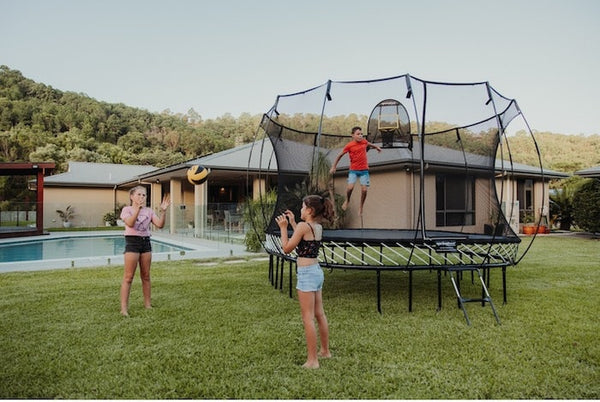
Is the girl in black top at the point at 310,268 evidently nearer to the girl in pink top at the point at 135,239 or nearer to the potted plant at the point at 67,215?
the girl in pink top at the point at 135,239

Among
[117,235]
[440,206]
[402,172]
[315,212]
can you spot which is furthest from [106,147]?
[315,212]

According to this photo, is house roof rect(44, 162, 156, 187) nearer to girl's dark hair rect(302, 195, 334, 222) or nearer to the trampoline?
the trampoline

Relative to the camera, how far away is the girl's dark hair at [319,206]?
10.1ft

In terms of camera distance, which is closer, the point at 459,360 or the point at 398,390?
the point at 398,390

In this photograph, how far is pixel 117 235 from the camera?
16.6 m

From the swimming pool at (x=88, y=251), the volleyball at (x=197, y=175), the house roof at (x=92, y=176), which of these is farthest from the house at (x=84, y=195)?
the volleyball at (x=197, y=175)

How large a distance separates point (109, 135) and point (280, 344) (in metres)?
39.3

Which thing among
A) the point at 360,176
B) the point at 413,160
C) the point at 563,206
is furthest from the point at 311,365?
the point at 563,206

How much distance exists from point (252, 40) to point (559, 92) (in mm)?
11854

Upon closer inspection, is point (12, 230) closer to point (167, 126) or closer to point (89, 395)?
point (89, 395)

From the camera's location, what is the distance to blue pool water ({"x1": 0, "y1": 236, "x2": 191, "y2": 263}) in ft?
33.5

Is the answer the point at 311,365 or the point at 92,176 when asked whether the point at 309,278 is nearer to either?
the point at 311,365

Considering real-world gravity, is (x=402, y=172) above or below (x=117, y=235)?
above

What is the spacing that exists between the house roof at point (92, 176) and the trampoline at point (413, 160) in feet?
55.8
